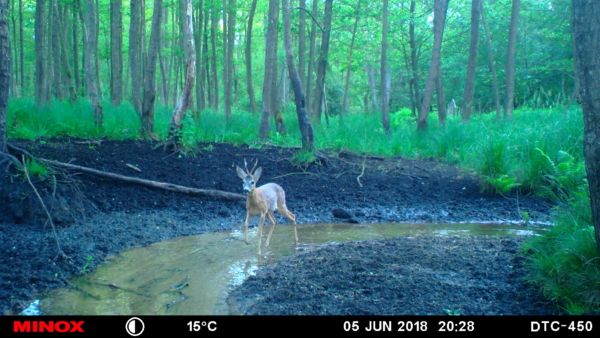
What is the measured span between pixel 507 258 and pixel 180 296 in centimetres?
392

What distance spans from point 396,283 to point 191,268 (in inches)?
108

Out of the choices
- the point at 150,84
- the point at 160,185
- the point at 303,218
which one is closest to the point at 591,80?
the point at 303,218

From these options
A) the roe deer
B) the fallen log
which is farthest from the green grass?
the roe deer

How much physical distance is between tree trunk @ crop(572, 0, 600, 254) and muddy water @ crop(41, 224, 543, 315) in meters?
3.65

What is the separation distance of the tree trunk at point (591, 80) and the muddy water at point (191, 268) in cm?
365

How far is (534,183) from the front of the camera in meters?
11.8

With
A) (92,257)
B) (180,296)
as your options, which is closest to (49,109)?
(92,257)

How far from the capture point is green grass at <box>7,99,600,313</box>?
209 inches

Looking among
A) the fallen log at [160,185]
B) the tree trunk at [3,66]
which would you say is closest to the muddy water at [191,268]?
the fallen log at [160,185]

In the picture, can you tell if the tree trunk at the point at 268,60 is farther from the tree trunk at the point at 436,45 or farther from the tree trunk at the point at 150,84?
the tree trunk at the point at 436,45

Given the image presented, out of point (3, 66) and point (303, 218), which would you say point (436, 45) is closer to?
point (303, 218)
